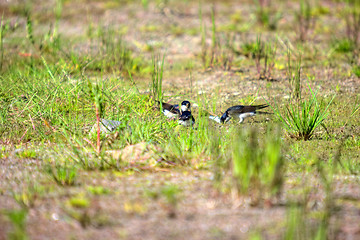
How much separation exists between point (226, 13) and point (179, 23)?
118 cm

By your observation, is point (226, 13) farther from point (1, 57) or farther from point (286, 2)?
point (1, 57)

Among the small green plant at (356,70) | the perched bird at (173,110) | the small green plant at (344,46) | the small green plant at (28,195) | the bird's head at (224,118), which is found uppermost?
the small green plant at (344,46)

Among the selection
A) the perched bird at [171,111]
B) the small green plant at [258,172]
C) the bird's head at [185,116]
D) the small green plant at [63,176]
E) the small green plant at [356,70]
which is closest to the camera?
the small green plant at [258,172]

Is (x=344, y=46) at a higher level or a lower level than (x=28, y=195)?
higher

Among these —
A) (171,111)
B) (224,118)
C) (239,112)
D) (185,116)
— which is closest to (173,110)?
(171,111)

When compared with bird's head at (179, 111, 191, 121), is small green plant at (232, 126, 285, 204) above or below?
above

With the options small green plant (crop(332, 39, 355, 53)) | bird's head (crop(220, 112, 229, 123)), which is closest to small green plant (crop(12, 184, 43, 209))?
bird's head (crop(220, 112, 229, 123))

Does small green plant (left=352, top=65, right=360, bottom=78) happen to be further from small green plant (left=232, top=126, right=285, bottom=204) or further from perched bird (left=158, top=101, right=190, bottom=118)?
small green plant (left=232, top=126, right=285, bottom=204)

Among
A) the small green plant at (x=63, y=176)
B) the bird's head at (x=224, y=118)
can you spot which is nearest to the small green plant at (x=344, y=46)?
the bird's head at (x=224, y=118)

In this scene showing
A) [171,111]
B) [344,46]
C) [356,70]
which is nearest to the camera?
[171,111]

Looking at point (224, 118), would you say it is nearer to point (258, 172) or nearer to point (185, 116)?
point (185, 116)

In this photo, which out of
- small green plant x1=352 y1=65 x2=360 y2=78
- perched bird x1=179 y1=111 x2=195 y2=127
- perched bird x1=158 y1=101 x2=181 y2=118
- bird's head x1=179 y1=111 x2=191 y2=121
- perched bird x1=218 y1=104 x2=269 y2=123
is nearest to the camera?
perched bird x1=179 y1=111 x2=195 y2=127

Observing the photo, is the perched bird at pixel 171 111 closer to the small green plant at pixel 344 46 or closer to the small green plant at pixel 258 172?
the small green plant at pixel 258 172

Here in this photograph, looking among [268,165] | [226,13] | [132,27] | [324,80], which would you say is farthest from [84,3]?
[268,165]
